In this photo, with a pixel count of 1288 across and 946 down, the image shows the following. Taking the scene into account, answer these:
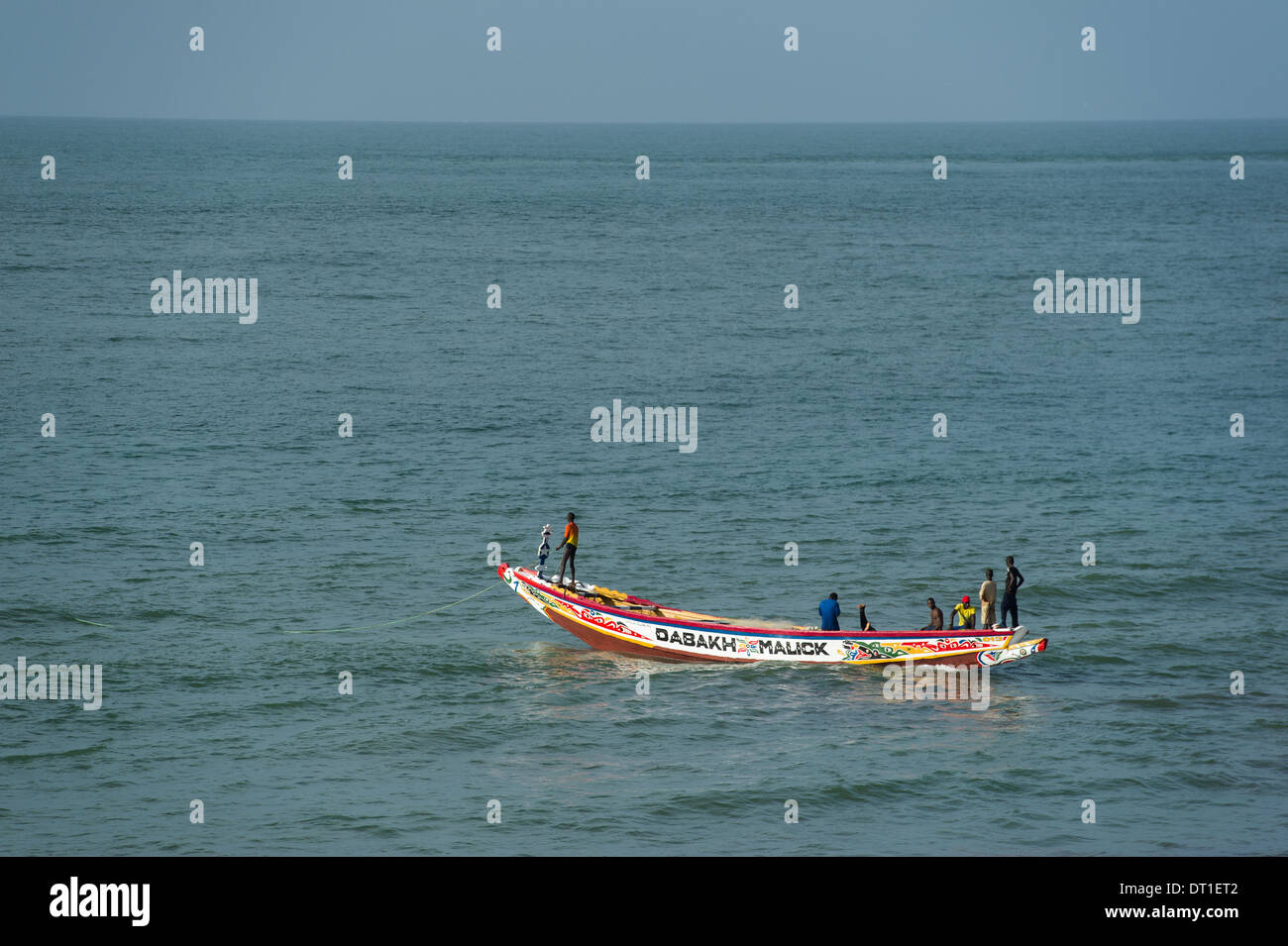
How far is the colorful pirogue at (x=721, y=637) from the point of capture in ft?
97.3

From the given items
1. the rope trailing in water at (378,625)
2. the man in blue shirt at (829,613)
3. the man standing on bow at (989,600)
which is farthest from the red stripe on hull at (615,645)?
the man standing on bow at (989,600)

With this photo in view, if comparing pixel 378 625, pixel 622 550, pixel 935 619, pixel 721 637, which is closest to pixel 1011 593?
pixel 935 619

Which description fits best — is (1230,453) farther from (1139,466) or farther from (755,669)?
(755,669)

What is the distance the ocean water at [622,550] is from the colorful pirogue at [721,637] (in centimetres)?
63

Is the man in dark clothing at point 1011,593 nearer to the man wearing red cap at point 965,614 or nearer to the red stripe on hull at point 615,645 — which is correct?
the man wearing red cap at point 965,614

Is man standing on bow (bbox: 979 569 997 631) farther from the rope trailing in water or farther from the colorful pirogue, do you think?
the rope trailing in water

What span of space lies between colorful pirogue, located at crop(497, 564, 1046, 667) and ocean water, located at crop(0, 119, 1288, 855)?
0.63 meters

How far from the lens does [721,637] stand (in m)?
30.9

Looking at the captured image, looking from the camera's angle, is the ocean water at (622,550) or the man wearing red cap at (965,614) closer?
the ocean water at (622,550)

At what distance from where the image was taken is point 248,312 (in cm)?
8225

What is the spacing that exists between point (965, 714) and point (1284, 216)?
119 metres

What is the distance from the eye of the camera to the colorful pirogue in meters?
29.7

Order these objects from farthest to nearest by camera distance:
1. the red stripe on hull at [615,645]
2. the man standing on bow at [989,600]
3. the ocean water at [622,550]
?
the red stripe on hull at [615,645] → the man standing on bow at [989,600] → the ocean water at [622,550]
